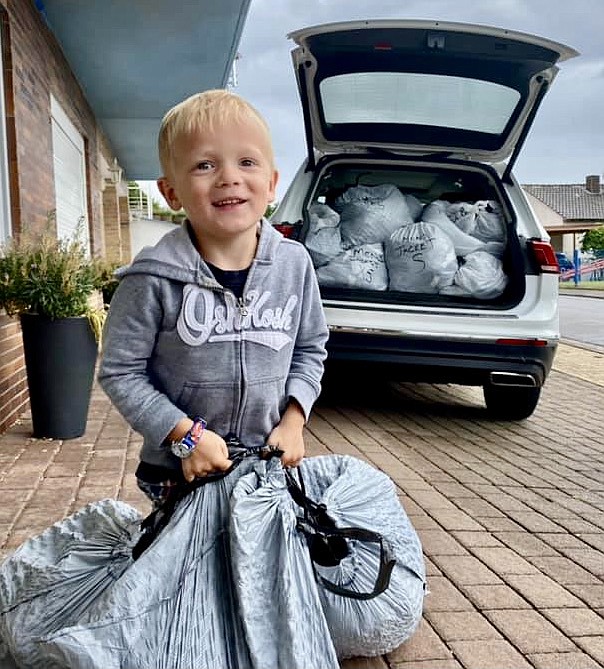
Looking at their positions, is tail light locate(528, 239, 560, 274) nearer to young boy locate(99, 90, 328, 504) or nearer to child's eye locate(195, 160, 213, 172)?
young boy locate(99, 90, 328, 504)

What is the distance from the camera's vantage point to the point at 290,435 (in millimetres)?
1979

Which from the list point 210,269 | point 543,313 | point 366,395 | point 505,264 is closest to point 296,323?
point 210,269

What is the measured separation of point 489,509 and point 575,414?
282 cm

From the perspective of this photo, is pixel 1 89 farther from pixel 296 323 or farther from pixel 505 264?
pixel 296 323

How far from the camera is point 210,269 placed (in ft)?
6.23

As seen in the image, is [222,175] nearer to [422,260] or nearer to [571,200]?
[422,260]

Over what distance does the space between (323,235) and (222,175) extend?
3.58 metres

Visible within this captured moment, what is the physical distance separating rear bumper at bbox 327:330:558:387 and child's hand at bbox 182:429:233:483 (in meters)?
2.96

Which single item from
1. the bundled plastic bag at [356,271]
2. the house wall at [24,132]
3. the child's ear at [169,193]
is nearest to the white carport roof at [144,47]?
the house wall at [24,132]

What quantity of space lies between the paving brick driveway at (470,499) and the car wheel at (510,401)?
0.39 ft

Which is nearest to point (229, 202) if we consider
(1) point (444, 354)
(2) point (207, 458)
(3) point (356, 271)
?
(2) point (207, 458)

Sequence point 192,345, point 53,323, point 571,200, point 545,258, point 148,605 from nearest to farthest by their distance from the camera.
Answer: point 148,605 < point 192,345 < point 53,323 < point 545,258 < point 571,200

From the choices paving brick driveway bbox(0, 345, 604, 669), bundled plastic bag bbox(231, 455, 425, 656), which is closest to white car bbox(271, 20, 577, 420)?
paving brick driveway bbox(0, 345, 604, 669)

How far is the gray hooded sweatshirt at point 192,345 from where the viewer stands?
1834mm
